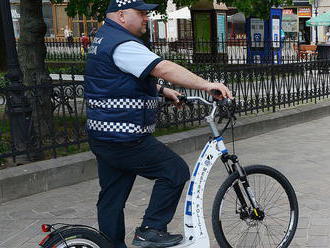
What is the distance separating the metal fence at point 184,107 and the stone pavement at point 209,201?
740 mm

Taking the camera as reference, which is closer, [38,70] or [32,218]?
[32,218]

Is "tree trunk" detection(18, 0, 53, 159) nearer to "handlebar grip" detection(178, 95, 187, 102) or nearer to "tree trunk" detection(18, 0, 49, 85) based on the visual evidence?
"tree trunk" detection(18, 0, 49, 85)

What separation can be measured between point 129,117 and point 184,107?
4.97 m

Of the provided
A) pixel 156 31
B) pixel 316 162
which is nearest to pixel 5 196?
pixel 316 162

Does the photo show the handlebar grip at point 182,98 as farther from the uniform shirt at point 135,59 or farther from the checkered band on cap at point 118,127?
the uniform shirt at point 135,59

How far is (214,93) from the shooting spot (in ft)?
10.1

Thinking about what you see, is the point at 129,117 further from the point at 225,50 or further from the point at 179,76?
the point at 225,50

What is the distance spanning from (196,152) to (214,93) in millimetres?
4624

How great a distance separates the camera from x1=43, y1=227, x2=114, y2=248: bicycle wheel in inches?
114

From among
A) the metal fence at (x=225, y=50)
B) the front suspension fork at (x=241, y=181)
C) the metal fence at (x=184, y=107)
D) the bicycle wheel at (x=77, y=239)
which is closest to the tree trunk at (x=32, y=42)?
the metal fence at (x=184, y=107)

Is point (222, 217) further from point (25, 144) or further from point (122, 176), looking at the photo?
point (25, 144)

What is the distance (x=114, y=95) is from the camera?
307cm

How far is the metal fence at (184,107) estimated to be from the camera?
6.34m

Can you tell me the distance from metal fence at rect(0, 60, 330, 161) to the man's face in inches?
129
